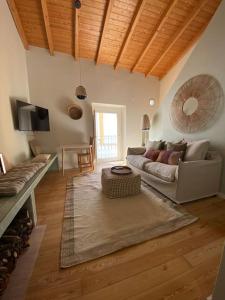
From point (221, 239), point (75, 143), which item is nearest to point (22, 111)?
point (75, 143)

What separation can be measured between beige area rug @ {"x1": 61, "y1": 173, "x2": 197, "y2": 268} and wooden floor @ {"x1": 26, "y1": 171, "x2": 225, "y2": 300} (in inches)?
3.0

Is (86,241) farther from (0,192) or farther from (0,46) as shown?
(0,46)

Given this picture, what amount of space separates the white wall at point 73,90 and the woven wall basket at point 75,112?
0.39 feet

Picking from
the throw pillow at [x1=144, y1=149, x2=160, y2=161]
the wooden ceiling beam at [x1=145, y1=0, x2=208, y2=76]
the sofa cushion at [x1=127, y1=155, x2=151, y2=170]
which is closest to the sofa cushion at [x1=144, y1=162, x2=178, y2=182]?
the sofa cushion at [x1=127, y1=155, x2=151, y2=170]

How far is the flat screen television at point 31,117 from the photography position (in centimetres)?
250

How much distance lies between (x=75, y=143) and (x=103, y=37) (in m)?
2.74

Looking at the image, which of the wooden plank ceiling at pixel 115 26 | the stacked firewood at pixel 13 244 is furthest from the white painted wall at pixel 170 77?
the stacked firewood at pixel 13 244

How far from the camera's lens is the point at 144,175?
2.80m

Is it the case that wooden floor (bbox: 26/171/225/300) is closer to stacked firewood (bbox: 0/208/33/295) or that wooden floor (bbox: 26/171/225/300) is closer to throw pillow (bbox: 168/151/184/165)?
stacked firewood (bbox: 0/208/33/295)

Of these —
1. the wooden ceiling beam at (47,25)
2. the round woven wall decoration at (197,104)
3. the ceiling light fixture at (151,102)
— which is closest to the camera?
the round woven wall decoration at (197,104)

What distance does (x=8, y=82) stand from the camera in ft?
7.48

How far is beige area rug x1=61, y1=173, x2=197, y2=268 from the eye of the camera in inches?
52.7

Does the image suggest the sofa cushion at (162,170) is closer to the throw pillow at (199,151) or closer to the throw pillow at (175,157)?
the throw pillow at (175,157)

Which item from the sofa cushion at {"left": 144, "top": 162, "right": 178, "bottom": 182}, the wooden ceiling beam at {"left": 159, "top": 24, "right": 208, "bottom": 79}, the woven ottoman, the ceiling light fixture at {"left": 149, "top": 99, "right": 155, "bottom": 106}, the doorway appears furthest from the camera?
the ceiling light fixture at {"left": 149, "top": 99, "right": 155, "bottom": 106}
